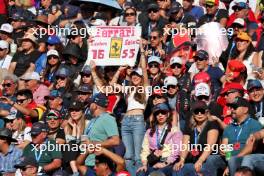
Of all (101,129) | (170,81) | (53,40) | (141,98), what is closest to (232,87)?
(170,81)

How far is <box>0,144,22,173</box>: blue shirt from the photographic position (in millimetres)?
18703

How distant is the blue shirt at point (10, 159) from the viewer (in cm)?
1870

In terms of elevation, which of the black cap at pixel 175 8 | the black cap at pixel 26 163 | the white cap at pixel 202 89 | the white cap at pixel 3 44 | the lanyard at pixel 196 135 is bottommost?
the black cap at pixel 26 163

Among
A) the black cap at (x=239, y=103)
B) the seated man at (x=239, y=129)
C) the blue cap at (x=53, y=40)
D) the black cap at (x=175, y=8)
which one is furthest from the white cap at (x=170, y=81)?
the blue cap at (x=53, y=40)

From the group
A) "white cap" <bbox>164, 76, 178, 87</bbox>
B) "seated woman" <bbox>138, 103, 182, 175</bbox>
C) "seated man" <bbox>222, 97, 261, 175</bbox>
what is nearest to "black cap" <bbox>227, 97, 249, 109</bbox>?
"seated man" <bbox>222, 97, 261, 175</bbox>

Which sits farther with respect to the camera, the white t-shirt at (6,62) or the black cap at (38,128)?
the white t-shirt at (6,62)

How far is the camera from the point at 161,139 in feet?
60.5

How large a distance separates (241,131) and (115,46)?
138 inches

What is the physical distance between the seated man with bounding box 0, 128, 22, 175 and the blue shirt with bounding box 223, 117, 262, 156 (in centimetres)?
333

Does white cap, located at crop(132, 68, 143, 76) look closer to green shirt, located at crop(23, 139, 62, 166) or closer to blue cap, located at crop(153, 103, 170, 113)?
blue cap, located at crop(153, 103, 170, 113)

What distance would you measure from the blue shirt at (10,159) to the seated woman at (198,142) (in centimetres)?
252

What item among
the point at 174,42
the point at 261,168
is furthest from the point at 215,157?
the point at 174,42

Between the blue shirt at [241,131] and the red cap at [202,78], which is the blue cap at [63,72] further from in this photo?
the blue shirt at [241,131]

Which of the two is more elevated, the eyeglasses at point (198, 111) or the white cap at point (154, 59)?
the white cap at point (154, 59)
